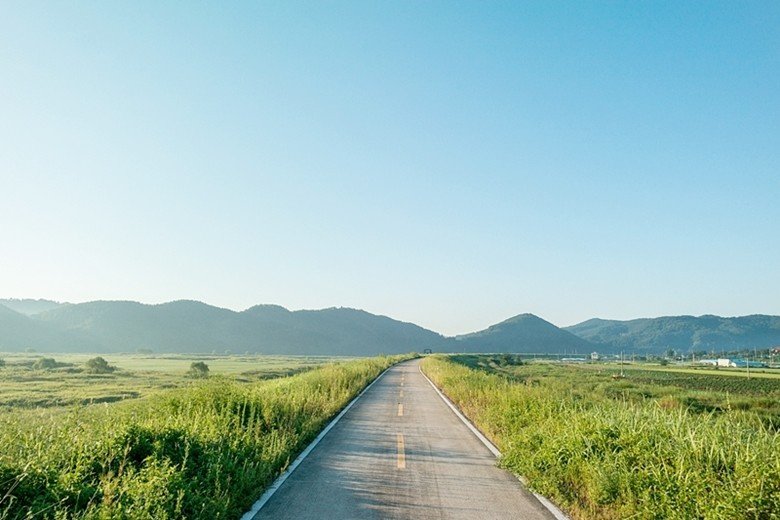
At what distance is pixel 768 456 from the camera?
6094 millimetres

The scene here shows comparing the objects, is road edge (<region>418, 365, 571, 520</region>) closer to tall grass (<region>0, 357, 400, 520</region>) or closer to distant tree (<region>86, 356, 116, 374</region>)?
tall grass (<region>0, 357, 400, 520</region>)

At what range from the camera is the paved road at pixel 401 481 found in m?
7.11

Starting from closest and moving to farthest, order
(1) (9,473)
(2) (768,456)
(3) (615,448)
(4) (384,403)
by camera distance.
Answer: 1. (1) (9,473)
2. (2) (768,456)
3. (3) (615,448)
4. (4) (384,403)

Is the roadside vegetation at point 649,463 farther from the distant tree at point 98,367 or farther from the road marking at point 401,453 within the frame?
the distant tree at point 98,367

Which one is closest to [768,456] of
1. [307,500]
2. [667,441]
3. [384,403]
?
[667,441]

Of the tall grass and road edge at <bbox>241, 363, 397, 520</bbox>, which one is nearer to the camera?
the tall grass

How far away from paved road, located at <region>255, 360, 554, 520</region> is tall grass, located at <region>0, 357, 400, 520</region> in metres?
0.70

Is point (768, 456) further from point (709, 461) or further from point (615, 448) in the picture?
point (615, 448)

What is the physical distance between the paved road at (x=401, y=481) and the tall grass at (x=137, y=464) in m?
0.70

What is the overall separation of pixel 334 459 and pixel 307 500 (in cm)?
308

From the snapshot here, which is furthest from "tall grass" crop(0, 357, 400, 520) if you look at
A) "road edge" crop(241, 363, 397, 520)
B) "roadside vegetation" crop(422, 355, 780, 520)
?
"roadside vegetation" crop(422, 355, 780, 520)

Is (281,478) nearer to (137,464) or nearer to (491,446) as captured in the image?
(137,464)

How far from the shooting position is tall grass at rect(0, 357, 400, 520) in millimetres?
5531

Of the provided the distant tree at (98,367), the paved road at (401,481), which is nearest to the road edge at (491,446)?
the paved road at (401,481)
